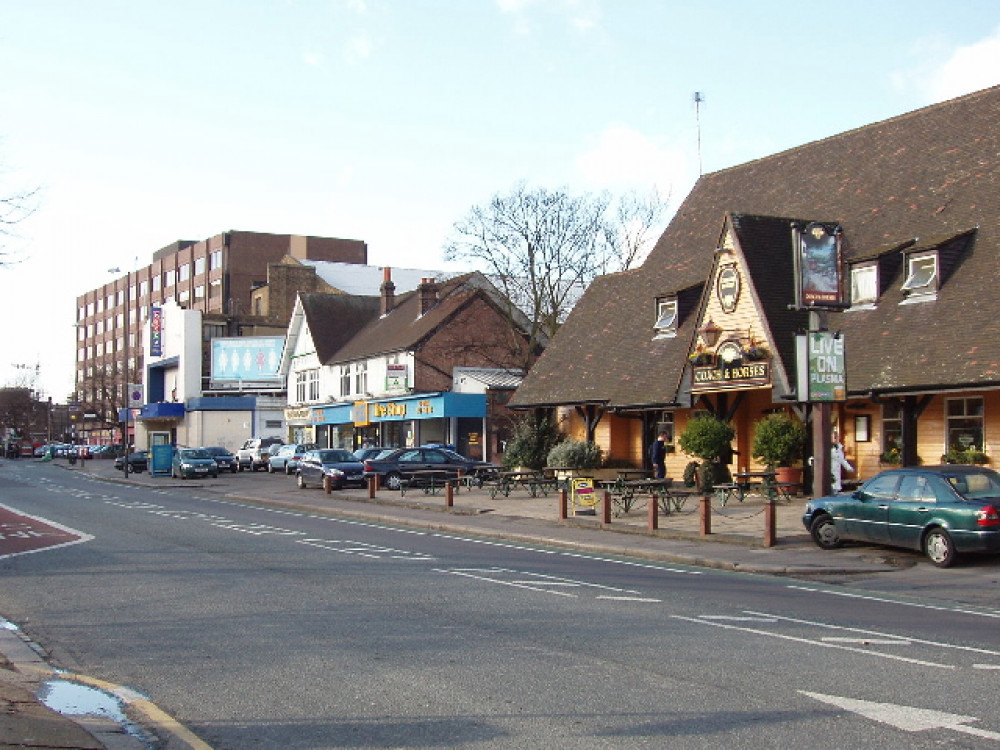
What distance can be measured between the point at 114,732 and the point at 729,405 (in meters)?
24.4

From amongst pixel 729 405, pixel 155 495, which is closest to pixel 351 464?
pixel 155 495

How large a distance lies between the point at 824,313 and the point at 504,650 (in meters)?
14.4

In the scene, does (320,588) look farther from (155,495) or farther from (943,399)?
(155,495)

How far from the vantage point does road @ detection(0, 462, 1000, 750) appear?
699 centimetres

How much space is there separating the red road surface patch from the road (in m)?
1.57

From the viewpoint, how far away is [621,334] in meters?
34.5

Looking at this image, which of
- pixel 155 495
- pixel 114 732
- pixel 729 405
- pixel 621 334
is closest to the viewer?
pixel 114 732

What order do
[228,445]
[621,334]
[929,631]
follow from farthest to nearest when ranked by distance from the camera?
1. [228,445]
2. [621,334]
3. [929,631]

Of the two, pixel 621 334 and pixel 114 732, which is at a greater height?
pixel 621 334

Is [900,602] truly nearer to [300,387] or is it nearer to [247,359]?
[300,387]

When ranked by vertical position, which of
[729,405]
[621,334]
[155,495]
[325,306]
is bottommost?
[155,495]

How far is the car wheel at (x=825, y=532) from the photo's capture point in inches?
722

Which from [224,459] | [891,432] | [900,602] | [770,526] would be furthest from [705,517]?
[224,459]

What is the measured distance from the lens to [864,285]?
26.3m
